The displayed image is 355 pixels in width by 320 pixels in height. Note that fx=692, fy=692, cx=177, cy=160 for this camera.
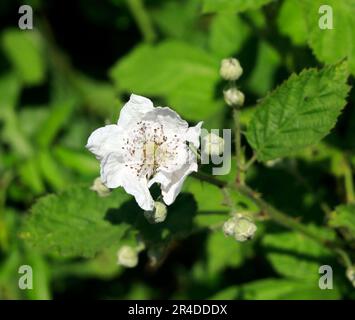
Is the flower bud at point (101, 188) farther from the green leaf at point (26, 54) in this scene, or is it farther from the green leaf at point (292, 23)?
the green leaf at point (26, 54)

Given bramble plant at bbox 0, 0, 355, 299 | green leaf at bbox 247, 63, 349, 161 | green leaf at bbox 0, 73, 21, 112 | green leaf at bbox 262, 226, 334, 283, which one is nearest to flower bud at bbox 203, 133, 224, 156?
bramble plant at bbox 0, 0, 355, 299

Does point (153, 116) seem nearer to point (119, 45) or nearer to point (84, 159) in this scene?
point (84, 159)

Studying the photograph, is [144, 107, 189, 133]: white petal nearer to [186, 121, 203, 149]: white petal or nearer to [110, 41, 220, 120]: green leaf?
[186, 121, 203, 149]: white petal

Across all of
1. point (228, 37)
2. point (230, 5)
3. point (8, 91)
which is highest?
point (8, 91)

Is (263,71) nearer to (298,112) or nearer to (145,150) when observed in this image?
(298,112)

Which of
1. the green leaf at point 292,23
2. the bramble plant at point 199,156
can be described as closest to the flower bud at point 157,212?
the bramble plant at point 199,156

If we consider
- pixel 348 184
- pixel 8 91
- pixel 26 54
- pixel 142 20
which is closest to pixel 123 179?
pixel 348 184
